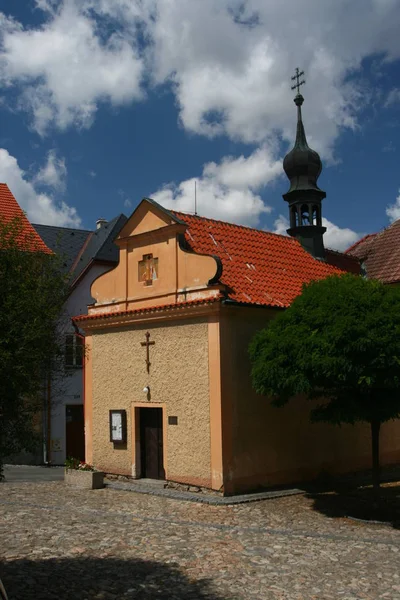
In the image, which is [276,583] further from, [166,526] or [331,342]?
[331,342]

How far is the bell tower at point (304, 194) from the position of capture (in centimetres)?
2136

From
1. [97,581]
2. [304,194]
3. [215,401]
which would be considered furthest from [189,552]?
[304,194]

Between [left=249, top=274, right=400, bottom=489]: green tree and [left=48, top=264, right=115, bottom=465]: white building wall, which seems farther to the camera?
[left=48, top=264, right=115, bottom=465]: white building wall

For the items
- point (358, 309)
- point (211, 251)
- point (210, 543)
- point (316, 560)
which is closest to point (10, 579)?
point (210, 543)

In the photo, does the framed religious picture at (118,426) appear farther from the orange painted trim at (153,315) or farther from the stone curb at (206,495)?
the orange painted trim at (153,315)

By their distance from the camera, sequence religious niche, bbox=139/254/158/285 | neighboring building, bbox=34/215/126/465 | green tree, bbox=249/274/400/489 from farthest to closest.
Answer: neighboring building, bbox=34/215/126/465 → religious niche, bbox=139/254/158/285 → green tree, bbox=249/274/400/489

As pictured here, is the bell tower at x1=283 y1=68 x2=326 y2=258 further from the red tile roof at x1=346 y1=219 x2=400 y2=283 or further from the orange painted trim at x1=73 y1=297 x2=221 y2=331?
the orange painted trim at x1=73 y1=297 x2=221 y2=331

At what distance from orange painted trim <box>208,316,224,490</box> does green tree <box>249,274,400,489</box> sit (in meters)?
1.48

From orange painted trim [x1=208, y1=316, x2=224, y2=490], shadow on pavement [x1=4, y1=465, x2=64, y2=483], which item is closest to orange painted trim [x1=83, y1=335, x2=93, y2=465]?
shadow on pavement [x1=4, y1=465, x2=64, y2=483]

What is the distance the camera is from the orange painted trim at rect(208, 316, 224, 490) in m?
14.3

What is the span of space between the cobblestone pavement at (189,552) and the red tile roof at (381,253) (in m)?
10.6

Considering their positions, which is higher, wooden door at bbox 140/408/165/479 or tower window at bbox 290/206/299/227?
tower window at bbox 290/206/299/227

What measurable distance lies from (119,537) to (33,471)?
11.7 m

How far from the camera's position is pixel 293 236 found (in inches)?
859
